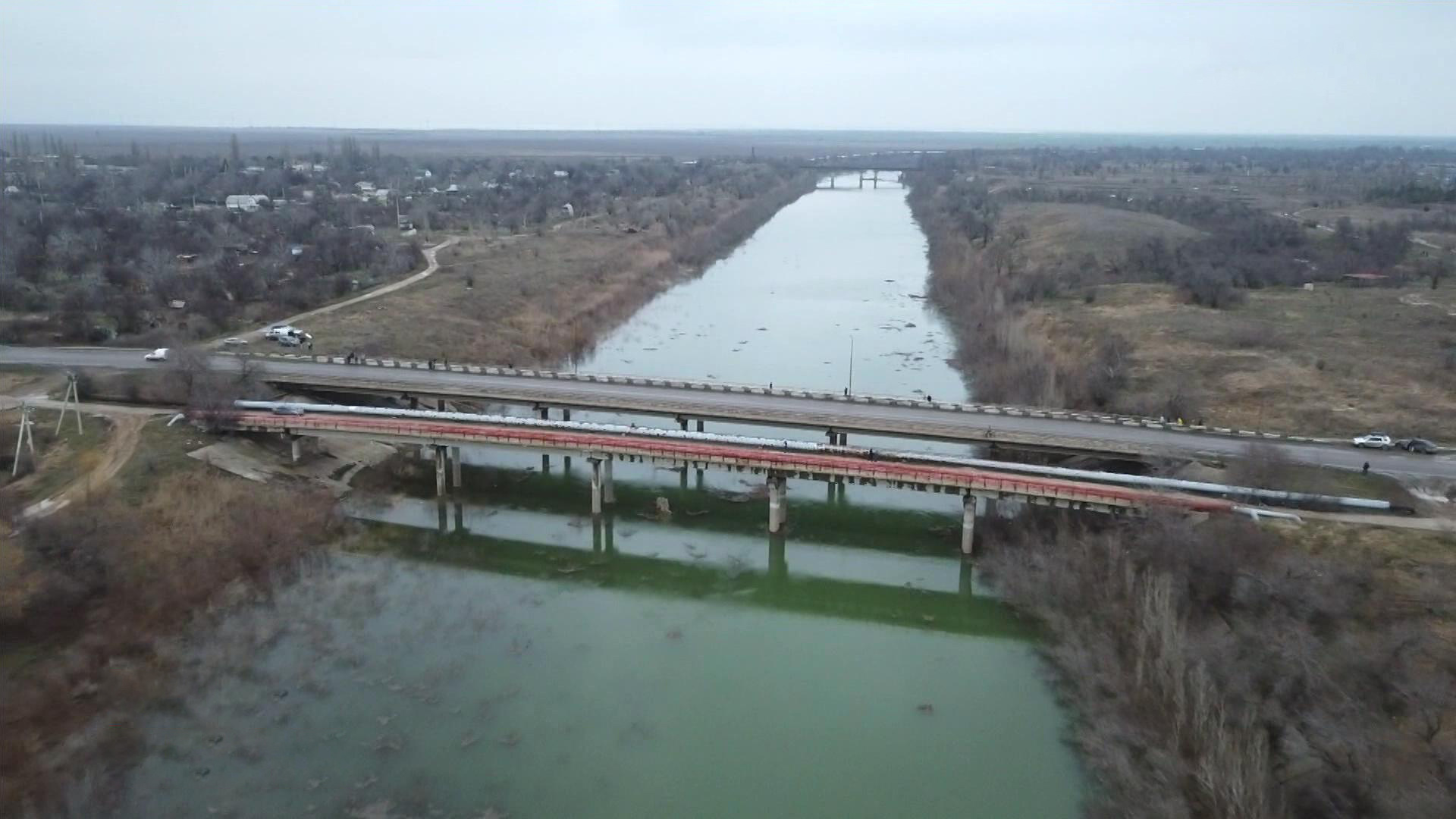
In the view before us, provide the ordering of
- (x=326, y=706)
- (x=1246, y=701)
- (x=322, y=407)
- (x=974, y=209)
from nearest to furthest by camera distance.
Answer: (x=1246, y=701) < (x=326, y=706) < (x=322, y=407) < (x=974, y=209)

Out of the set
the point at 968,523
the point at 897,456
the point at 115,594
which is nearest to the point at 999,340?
the point at 897,456

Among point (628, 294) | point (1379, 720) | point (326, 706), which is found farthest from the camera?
point (628, 294)

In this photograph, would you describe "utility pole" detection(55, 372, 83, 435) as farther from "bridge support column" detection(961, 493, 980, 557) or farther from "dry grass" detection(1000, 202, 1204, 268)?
"dry grass" detection(1000, 202, 1204, 268)

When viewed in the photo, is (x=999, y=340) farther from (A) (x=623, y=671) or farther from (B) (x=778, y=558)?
(A) (x=623, y=671)

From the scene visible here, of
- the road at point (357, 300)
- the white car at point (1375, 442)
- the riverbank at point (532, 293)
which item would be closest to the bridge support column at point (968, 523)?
the white car at point (1375, 442)

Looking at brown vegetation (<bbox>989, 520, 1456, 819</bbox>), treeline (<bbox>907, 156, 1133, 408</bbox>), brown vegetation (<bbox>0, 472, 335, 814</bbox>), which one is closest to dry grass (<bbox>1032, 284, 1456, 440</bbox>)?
treeline (<bbox>907, 156, 1133, 408</bbox>)

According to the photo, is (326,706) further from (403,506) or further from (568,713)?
(403,506)

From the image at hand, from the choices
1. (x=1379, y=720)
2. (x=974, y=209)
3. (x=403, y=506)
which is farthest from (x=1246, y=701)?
(x=974, y=209)
